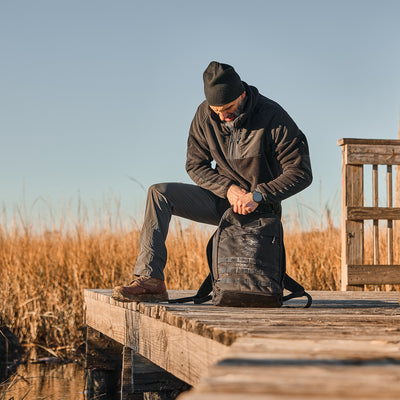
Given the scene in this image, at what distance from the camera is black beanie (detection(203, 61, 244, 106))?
4.10 meters

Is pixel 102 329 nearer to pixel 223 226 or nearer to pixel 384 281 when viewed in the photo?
pixel 223 226

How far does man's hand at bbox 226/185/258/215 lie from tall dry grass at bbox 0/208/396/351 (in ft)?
14.6

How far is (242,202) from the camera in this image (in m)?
4.01

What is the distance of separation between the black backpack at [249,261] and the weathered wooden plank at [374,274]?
3857mm

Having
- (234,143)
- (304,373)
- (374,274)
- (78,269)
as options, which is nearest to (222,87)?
(234,143)

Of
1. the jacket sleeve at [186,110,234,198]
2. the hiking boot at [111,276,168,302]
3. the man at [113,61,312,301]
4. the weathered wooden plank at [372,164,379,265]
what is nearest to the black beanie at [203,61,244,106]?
the man at [113,61,312,301]

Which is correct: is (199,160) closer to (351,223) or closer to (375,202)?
(351,223)

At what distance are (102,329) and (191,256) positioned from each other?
10.8 ft

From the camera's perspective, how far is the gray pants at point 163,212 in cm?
427

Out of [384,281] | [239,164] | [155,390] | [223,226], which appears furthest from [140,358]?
[384,281]

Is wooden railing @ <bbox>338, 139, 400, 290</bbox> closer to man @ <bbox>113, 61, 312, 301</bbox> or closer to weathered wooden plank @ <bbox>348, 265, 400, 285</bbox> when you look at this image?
weathered wooden plank @ <bbox>348, 265, 400, 285</bbox>

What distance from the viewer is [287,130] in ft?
13.7

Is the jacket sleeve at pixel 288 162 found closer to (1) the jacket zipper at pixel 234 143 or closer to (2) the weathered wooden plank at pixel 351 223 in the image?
(1) the jacket zipper at pixel 234 143

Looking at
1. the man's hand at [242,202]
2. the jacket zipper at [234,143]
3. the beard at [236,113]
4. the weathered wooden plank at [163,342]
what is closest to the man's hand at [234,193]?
the man's hand at [242,202]
